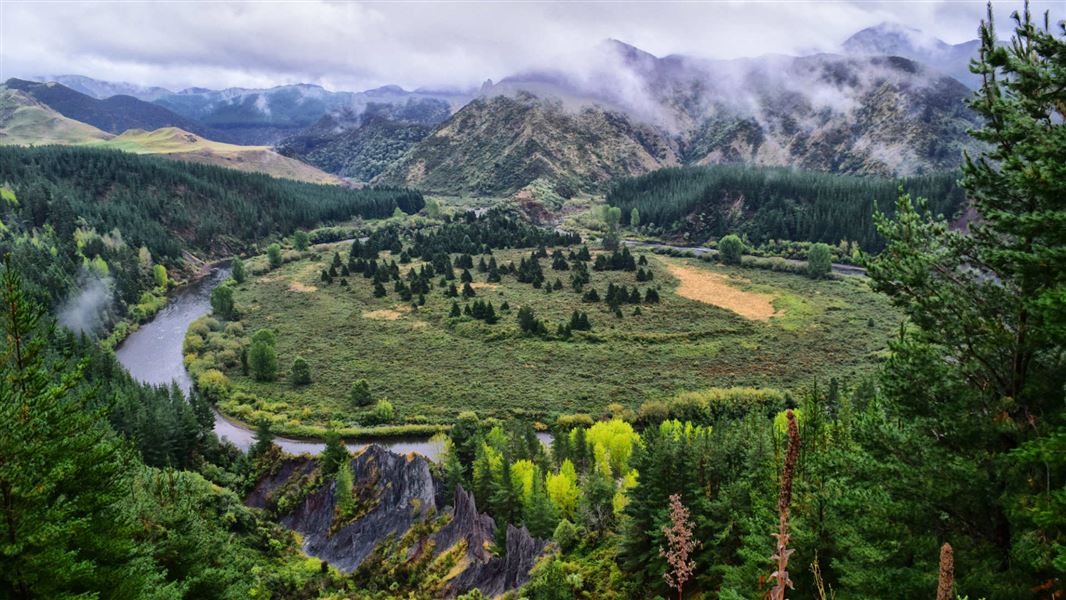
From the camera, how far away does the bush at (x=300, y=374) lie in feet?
270

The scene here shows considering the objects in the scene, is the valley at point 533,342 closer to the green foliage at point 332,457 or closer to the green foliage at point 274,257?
the green foliage at point 332,457

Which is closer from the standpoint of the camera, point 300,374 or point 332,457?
point 332,457

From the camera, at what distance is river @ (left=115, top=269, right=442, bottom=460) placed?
222 ft

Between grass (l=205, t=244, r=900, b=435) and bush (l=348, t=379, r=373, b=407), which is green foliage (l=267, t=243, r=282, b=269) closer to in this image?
grass (l=205, t=244, r=900, b=435)

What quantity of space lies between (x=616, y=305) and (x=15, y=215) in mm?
125334

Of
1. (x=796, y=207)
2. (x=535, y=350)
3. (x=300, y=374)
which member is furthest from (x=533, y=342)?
(x=796, y=207)

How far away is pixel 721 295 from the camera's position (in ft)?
390

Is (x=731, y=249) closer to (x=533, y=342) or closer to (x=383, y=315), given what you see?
(x=533, y=342)

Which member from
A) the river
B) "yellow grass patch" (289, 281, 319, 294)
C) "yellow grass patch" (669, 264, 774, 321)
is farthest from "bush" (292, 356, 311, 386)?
"yellow grass patch" (669, 264, 774, 321)

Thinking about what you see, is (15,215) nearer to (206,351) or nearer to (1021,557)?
(206,351)

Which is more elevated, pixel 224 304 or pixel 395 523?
pixel 224 304

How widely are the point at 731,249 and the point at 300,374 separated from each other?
10217 centimetres

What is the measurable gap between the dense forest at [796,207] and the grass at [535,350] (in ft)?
135

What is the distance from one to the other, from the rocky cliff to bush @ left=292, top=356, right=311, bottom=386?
2450 centimetres
